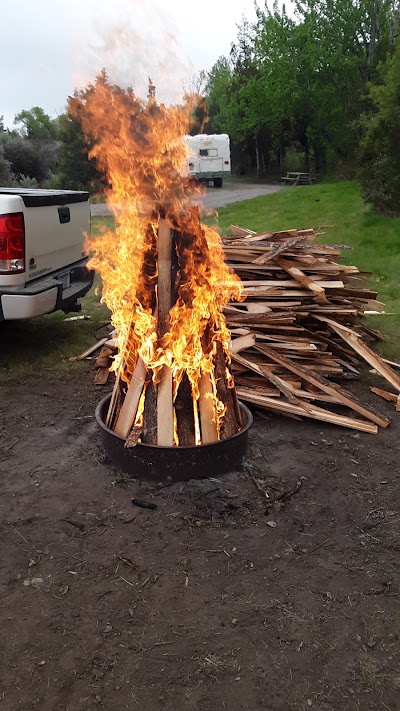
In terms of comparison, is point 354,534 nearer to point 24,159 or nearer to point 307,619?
point 307,619

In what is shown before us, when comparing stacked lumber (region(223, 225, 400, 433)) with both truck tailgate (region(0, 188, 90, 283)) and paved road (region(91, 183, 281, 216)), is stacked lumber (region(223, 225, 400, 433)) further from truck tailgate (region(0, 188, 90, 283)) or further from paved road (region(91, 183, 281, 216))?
paved road (region(91, 183, 281, 216))

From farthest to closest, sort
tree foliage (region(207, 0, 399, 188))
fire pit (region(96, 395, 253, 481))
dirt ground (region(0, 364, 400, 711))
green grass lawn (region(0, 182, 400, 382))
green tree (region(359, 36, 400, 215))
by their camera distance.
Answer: tree foliage (region(207, 0, 399, 188))
green tree (region(359, 36, 400, 215))
green grass lawn (region(0, 182, 400, 382))
fire pit (region(96, 395, 253, 481))
dirt ground (region(0, 364, 400, 711))

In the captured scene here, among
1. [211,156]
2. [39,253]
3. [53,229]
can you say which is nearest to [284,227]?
[53,229]

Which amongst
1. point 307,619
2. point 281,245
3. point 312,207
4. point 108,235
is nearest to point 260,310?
point 281,245

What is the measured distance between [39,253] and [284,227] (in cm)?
1118

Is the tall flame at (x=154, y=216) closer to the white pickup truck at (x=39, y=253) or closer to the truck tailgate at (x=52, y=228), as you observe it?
the white pickup truck at (x=39, y=253)

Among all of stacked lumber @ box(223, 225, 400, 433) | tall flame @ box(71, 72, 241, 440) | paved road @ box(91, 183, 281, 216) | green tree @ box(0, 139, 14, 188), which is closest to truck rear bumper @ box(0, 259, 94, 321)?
stacked lumber @ box(223, 225, 400, 433)

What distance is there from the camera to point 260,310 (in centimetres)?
637

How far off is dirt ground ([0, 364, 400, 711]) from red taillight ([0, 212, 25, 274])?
2283 millimetres

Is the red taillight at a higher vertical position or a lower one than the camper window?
lower

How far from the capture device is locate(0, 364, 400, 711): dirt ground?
102 inches

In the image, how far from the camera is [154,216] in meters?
4.21

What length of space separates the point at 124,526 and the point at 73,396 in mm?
2539

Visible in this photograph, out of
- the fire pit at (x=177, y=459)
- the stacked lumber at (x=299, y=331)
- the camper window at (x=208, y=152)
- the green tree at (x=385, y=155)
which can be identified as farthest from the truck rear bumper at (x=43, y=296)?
the camper window at (x=208, y=152)
